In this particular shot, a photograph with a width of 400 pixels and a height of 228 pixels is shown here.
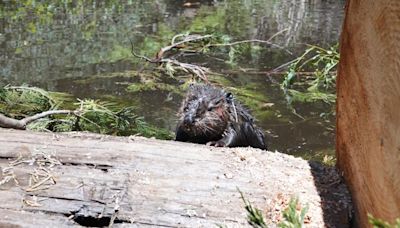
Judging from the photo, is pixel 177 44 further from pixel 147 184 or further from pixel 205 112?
pixel 147 184

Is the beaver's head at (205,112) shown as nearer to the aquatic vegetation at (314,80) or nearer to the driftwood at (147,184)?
the driftwood at (147,184)

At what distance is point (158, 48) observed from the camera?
7.27 m

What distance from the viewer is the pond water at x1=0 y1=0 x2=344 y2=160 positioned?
5680mm

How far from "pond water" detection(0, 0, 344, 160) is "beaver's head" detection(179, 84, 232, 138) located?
1.14m

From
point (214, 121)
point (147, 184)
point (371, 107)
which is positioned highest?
point (371, 107)

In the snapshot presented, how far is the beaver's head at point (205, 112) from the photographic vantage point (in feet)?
13.4

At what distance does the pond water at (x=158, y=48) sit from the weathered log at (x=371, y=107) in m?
2.45

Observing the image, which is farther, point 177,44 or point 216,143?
point 177,44

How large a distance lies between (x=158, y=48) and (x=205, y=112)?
128 inches

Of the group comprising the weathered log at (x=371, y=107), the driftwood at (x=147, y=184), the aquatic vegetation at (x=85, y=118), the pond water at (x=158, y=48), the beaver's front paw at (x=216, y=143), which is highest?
the weathered log at (x=371, y=107)

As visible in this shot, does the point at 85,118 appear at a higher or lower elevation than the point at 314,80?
higher

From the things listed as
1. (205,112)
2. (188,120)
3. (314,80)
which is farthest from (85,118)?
(314,80)

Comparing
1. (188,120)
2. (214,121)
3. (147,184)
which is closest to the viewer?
(147,184)

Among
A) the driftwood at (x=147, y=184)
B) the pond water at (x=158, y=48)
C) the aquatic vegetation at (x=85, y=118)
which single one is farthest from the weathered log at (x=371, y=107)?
the pond water at (x=158, y=48)
